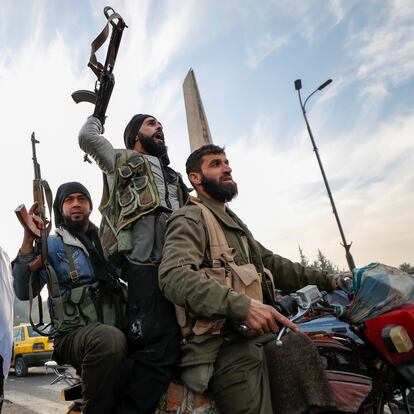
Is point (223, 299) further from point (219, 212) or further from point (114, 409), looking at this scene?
point (114, 409)

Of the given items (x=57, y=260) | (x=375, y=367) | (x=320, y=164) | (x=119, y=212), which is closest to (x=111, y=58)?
(x=119, y=212)

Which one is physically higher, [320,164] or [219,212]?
[320,164]

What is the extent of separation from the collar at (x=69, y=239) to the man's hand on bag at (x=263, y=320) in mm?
1339

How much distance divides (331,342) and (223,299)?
0.69 metres

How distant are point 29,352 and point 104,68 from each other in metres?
11.2

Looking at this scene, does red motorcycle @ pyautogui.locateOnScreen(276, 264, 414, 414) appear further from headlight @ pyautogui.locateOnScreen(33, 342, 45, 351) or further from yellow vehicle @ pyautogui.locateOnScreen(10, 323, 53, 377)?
headlight @ pyautogui.locateOnScreen(33, 342, 45, 351)

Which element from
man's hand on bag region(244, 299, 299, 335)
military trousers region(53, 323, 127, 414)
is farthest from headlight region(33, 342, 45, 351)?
man's hand on bag region(244, 299, 299, 335)

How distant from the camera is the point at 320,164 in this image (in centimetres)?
1254

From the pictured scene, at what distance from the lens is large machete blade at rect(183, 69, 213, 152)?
31.5ft

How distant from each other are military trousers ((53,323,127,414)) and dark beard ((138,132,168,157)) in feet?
4.43

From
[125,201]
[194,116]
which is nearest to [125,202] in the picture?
[125,201]

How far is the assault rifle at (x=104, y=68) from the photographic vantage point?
9.36 feet

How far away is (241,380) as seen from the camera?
4.86 feet

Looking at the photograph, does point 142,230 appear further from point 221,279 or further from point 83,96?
point 83,96
